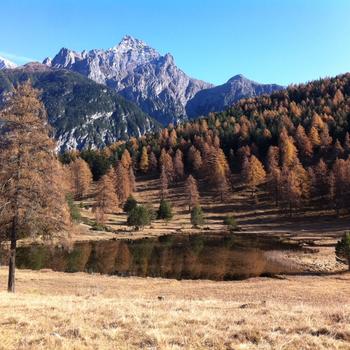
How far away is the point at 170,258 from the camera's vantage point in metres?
58.8

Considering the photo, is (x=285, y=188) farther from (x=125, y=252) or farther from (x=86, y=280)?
(x=86, y=280)

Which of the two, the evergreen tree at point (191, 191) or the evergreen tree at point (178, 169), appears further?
the evergreen tree at point (178, 169)

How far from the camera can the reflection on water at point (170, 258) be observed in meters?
48.8

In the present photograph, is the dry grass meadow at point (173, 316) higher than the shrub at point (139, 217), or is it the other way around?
the shrub at point (139, 217)

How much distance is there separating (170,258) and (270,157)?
8666cm

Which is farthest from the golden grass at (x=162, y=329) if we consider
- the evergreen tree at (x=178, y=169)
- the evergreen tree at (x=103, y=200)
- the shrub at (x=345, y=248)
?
the evergreen tree at (x=178, y=169)

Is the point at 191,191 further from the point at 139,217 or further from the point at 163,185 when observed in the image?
the point at 139,217

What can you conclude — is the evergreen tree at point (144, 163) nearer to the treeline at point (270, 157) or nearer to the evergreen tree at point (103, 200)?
the treeline at point (270, 157)

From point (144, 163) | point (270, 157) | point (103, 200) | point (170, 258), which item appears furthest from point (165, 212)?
point (144, 163)

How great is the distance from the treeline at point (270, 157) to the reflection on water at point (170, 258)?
109 ft

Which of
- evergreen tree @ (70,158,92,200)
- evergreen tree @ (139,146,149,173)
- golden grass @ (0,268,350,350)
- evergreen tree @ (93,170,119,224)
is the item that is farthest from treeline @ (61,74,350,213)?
golden grass @ (0,268,350,350)

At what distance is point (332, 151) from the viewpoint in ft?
477

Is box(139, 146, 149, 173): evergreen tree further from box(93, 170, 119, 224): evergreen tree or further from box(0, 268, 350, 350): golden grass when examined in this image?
box(0, 268, 350, 350): golden grass

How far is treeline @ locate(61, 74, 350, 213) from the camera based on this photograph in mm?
109312
